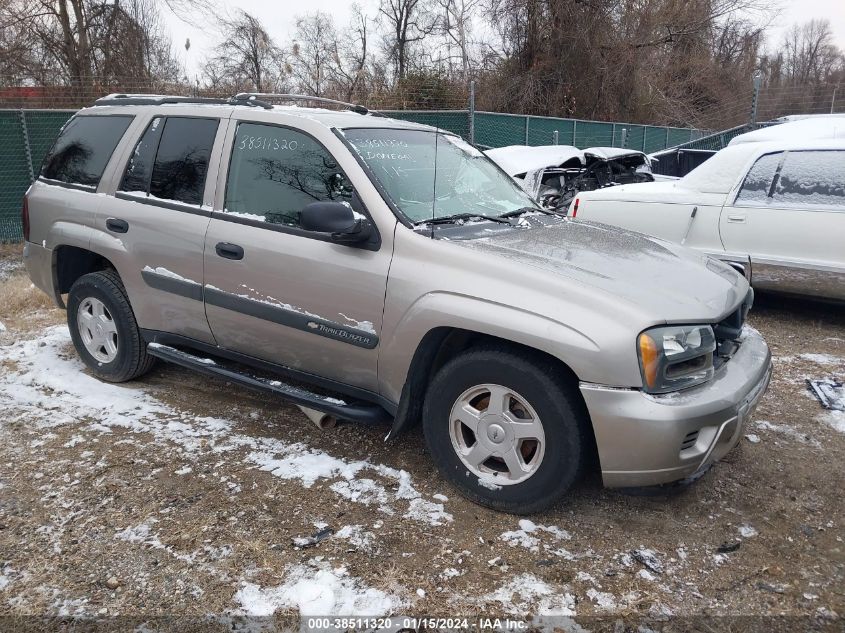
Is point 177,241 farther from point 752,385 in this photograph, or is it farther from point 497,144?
point 497,144

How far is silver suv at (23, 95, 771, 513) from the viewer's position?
2678 millimetres

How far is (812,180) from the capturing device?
222 inches

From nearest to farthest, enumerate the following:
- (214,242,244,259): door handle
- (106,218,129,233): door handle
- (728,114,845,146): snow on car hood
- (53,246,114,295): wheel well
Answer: (214,242,244,259): door handle
(106,218,129,233): door handle
(53,246,114,295): wheel well
(728,114,845,146): snow on car hood

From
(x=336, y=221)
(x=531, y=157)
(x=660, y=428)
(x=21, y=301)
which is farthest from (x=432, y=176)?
(x=531, y=157)

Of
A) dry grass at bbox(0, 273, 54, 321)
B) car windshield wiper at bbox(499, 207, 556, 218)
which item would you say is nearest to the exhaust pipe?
car windshield wiper at bbox(499, 207, 556, 218)

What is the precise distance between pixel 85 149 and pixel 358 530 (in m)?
3.30

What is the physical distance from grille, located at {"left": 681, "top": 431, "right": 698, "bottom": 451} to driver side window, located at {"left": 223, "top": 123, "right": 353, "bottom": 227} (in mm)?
1923

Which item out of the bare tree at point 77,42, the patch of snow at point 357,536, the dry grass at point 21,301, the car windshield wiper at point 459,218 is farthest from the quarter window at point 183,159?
the bare tree at point 77,42

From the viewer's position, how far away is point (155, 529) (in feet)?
9.50

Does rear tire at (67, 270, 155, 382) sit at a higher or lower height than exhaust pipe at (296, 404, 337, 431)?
higher

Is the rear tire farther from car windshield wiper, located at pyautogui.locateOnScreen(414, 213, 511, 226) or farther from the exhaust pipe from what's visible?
car windshield wiper, located at pyautogui.locateOnScreen(414, 213, 511, 226)

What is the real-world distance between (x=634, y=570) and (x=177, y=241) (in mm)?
2935

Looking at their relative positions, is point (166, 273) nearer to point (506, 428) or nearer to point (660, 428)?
point (506, 428)

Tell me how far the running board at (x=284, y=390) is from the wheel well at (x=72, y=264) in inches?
33.5
